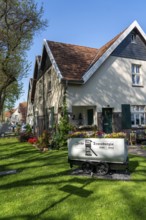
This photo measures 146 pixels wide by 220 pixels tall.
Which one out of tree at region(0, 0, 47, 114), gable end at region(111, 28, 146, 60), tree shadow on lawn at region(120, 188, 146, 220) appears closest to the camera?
tree shadow on lawn at region(120, 188, 146, 220)

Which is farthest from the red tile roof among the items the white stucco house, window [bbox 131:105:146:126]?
window [bbox 131:105:146:126]

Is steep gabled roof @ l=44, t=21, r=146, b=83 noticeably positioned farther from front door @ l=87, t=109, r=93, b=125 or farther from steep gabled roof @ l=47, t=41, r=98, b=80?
front door @ l=87, t=109, r=93, b=125

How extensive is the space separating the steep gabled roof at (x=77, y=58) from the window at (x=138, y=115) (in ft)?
16.2

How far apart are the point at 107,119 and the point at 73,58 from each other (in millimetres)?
5454

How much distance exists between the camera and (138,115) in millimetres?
17062

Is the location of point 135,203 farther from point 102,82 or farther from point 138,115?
point 138,115

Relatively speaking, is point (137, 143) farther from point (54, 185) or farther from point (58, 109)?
point (54, 185)

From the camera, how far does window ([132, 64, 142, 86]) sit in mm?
17578

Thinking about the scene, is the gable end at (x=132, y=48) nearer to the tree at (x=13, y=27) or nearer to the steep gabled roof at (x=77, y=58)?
the steep gabled roof at (x=77, y=58)

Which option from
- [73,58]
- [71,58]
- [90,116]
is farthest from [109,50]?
[90,116]

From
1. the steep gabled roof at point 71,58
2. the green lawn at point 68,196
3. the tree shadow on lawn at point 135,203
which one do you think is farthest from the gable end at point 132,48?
the tree shadow on lawn at point 135,203

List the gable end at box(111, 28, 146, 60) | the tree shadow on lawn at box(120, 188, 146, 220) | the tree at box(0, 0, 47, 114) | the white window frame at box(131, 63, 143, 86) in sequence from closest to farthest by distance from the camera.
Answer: the tree shadow on lawn at box(120, 188, 146, 220)
the tree at box(0, 0, 47, 114)
the gable end at box(111, 28, 146, 60)
the white window frame at box(131, 63, 143, 86)

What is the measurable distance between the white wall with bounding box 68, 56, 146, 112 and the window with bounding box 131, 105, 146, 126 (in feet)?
1.36

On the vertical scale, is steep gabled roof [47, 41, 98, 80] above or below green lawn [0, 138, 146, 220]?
above
